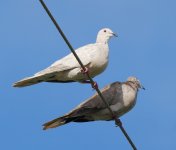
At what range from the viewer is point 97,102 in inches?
499

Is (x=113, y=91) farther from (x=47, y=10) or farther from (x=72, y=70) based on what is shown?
(x=47, y=10)

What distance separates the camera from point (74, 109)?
41.3 ft

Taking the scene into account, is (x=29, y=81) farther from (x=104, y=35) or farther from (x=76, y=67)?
(x=104, y=35)

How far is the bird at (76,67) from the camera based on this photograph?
39.9 ft

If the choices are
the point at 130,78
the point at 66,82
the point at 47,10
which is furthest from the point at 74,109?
the point at 47,10

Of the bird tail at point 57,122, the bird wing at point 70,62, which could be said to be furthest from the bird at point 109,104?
the bird wing at point 70,62

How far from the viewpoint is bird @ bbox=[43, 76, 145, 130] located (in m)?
12.6

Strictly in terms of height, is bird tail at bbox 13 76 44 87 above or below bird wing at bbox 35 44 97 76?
below

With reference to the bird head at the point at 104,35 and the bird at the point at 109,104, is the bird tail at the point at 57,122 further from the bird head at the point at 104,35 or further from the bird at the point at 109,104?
the bird head at the point at 104,35

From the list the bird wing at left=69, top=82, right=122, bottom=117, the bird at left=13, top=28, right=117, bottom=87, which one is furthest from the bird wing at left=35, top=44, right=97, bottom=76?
the bird wing at left=69, top=82, right=122, bottom=117

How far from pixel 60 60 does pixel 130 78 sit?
5.32 feet

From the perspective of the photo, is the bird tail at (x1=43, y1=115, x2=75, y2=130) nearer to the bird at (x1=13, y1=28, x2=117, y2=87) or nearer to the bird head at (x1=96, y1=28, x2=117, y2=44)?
the bird at (x1=13, y1=28, x2=117, y2=87)

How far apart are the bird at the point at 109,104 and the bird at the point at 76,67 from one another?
16.2 inches

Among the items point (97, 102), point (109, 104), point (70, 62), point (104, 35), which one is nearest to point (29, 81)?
point (70, 62)
